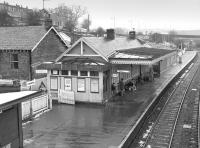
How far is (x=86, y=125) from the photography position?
17719mm

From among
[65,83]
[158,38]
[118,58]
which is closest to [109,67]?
[118,58]

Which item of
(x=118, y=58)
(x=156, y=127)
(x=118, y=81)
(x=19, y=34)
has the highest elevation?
(x=19, y=34)

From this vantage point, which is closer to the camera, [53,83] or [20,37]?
[53,83]

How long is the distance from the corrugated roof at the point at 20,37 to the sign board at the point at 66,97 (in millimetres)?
6581

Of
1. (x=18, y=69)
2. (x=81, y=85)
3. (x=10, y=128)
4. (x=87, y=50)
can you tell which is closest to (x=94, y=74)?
(x=81, y=85)

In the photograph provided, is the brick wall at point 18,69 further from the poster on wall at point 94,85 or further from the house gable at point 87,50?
the poster on wall at point 94,85

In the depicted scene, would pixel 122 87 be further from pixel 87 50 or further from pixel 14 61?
pixel 14 61

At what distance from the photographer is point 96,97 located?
76.0ft

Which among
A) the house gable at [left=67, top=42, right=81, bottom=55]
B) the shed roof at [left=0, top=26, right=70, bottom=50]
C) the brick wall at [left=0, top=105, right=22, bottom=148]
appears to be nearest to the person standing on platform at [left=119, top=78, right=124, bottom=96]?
the house gable at [left=67, top=42, right=81, bottom=55]

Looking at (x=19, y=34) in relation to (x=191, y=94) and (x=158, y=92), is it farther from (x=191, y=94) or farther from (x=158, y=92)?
(x=191, y=94)

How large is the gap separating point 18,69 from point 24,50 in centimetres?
198

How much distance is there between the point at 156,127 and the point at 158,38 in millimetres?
112074

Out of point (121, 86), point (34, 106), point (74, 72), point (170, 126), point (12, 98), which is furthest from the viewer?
point (121, 86)

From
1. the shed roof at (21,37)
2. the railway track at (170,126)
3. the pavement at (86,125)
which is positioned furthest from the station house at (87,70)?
the shed roof at (21,37)
